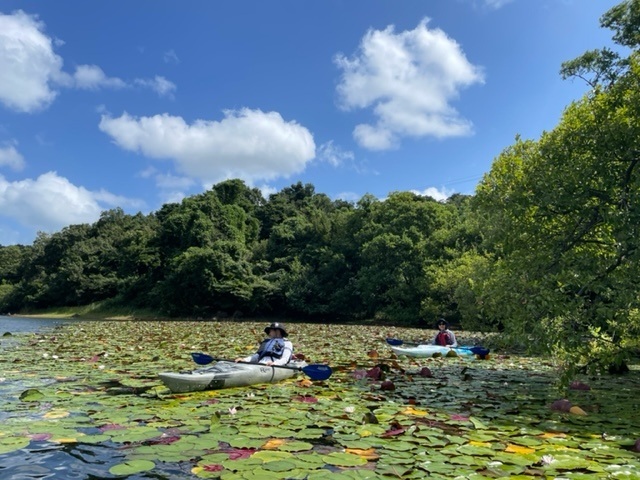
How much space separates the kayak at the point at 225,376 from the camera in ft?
23.0

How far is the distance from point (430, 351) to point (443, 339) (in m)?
1.40

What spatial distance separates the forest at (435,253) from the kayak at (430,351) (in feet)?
3.70

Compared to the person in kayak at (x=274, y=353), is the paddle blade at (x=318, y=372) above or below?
below

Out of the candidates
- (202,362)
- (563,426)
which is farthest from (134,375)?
(563,426)

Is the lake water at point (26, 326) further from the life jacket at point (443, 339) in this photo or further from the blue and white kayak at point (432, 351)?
the life jacket at point (443, 339)

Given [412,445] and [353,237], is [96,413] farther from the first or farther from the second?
[353,237]

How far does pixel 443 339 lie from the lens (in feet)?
45.6

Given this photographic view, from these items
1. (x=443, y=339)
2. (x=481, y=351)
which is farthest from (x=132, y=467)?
(x=443, y=339)

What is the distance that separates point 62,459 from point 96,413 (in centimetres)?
160

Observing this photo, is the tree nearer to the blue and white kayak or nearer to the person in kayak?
the blue and white kayak

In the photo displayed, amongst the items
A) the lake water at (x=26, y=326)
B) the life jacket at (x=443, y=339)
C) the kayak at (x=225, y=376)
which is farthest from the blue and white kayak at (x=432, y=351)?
the lake water at (x=26, y=326)

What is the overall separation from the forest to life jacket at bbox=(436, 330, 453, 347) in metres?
1.63

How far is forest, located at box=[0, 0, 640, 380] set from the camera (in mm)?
7008

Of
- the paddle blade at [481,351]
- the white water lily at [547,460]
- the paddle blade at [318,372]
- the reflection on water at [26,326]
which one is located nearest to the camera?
the white water lily at [547,460]
